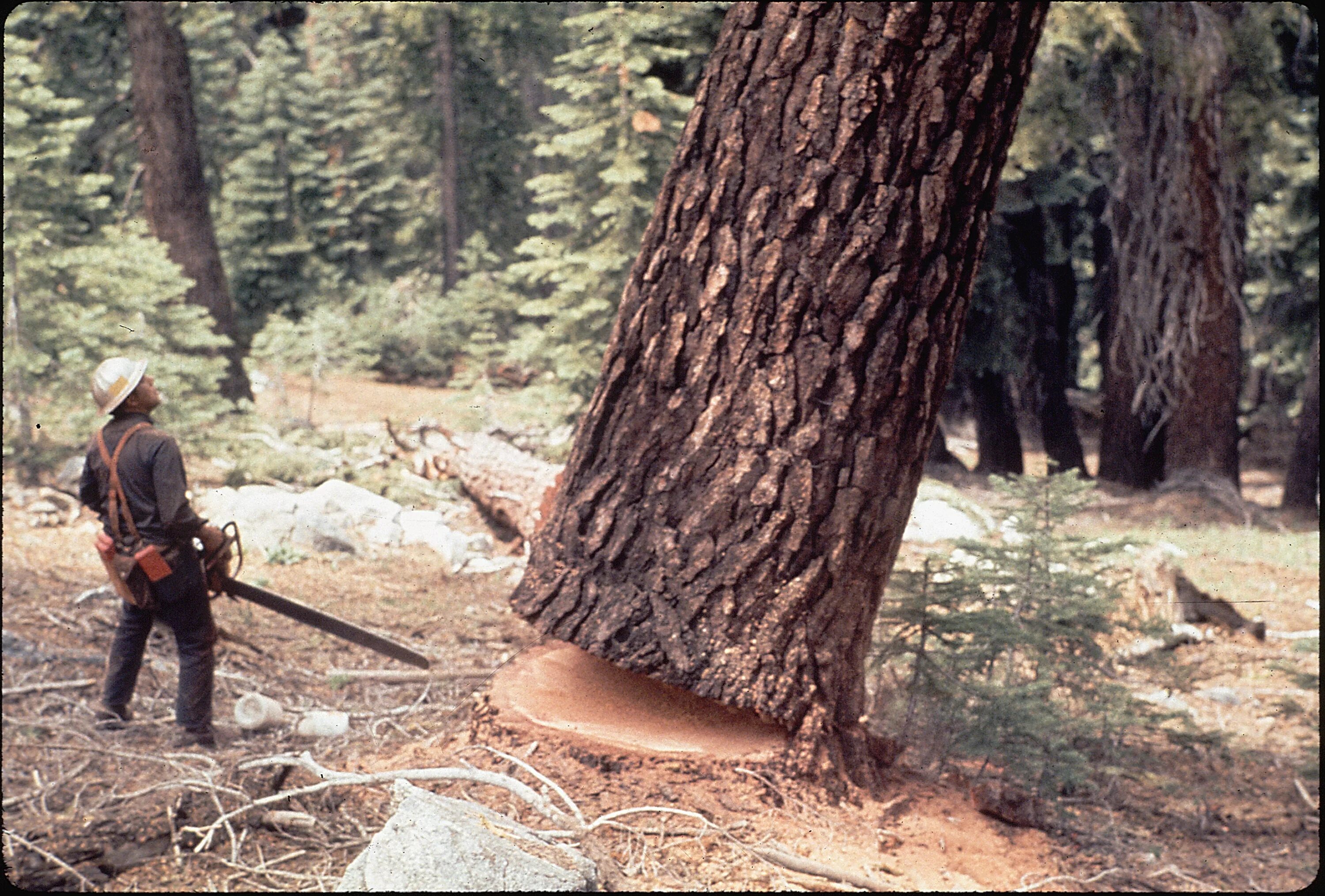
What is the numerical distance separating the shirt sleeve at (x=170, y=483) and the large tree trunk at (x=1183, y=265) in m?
9.83

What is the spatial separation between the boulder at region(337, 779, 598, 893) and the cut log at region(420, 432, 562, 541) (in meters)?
4.88

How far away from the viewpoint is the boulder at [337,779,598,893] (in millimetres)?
2701

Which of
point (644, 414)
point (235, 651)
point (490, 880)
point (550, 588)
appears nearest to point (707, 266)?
point (644, 414)

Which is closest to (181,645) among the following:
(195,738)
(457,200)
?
(195,738)

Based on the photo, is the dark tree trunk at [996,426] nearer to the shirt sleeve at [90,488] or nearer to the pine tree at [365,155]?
the pine tree at [365,155]

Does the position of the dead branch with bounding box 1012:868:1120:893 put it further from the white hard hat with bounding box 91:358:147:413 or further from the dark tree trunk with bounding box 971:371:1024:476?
the dark tree trunk with bounding box 971:371:1024:476

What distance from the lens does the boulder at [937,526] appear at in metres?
9.59

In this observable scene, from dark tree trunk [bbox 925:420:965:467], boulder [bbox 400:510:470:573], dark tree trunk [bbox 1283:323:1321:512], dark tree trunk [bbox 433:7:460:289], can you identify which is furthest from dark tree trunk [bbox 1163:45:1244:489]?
dark tree trunk [bbox 433:7:460:289]

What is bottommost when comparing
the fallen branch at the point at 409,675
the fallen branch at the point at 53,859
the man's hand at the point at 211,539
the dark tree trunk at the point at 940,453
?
the dark tree trunk at the point at 940,453

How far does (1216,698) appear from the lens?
712cm

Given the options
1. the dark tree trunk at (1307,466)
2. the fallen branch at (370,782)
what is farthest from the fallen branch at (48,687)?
the dark tree trunk at (1307,466)

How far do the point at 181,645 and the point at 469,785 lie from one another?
8.59ft

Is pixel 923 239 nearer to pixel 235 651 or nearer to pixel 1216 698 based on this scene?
pixel 235 651

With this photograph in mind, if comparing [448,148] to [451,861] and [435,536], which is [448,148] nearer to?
[435,536]
